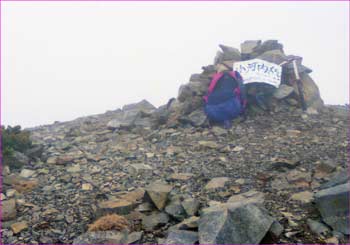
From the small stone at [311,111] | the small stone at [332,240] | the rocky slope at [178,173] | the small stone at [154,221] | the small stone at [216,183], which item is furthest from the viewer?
the small stone at [311,111]

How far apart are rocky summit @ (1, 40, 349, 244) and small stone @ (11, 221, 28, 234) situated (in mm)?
32

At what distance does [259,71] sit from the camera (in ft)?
49.3

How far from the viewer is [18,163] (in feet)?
37.8

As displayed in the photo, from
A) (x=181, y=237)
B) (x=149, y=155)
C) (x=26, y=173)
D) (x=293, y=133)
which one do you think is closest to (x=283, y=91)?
(x=293, y=133)

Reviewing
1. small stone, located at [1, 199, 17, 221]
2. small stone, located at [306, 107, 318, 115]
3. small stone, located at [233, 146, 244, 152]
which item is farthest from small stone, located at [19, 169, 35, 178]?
small stone, located at [306, 107, 318, 115]

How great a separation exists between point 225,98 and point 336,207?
A: 7.21 metres

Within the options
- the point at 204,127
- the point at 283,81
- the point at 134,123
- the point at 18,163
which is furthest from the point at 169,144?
the point at 283,81

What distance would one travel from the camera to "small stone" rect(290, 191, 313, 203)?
8.37 meters

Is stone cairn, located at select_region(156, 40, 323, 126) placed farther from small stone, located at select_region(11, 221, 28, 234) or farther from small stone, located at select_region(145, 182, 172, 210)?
small stone, located at select_region(11, 221, 28, 234)

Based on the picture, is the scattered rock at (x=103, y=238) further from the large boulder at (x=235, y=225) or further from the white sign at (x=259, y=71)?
the white sign at (x=259, y=71)

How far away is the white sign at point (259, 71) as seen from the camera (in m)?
14.9

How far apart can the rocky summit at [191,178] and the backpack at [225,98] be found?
0.41m

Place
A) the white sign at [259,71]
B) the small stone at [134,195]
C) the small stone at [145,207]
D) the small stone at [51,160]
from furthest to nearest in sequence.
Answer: the white sign at [259,71], the small stone at [51,160], the small stone at [134,195], the small stone at [145,207]

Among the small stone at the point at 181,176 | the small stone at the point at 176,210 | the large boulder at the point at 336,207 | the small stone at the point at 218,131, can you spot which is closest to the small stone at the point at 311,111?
the small stone at the point at 218,131
